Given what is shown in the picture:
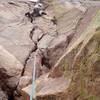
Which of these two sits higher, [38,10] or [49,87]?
[49,87]

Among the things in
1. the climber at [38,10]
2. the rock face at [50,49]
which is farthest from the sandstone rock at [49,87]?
the climber at [38,10]

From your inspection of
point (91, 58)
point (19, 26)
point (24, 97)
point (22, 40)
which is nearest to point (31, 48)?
point (22, 40)

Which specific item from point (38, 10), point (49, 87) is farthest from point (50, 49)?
point (49, 87)

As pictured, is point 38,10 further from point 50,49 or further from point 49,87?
point 49,87

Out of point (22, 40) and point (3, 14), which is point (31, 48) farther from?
point (3, 14)

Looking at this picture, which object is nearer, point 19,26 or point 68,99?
point 68,99

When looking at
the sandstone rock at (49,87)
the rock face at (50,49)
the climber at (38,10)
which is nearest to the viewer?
the rock face at (50,49)

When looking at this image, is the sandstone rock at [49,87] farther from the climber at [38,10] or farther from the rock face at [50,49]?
the climber at [38,10]

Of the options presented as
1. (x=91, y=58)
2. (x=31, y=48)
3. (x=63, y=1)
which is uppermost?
(x=91, y=58)
